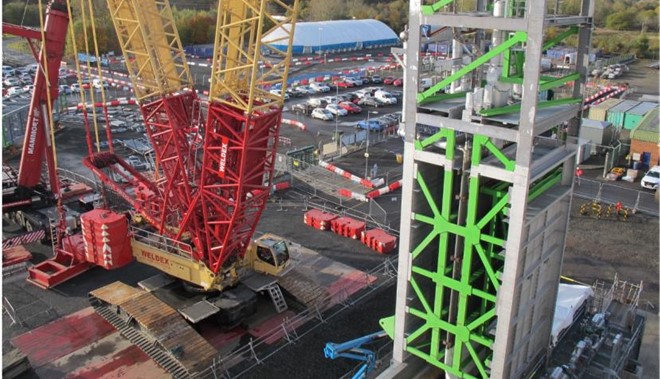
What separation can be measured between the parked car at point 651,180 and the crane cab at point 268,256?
2450cm

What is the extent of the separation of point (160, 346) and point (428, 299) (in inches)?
391

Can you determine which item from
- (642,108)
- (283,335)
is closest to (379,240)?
(283,335)

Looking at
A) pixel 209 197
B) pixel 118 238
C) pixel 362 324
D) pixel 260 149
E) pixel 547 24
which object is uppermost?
pixel 547 24

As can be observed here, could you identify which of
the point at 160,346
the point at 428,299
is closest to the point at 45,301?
the point at 160,346

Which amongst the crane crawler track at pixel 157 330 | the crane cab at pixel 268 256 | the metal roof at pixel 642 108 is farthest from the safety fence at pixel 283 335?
the metal roof at pixel 642 108

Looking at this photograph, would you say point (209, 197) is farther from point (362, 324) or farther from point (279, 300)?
point (362, 324)

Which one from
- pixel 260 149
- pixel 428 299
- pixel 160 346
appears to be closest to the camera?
pixel 428 299

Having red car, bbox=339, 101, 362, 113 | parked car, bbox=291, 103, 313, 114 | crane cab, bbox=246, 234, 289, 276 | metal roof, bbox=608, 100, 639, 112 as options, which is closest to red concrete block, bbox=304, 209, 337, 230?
crane cab, bbox=246, 234, 289, 276

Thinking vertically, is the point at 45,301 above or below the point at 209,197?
below

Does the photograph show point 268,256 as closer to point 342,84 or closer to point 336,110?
point 336,110

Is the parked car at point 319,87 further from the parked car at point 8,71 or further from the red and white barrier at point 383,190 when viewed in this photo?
the parked car at point 8,71

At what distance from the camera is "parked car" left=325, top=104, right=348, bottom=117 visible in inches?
2058

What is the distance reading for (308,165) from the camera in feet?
122

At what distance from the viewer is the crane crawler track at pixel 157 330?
17.7 m
